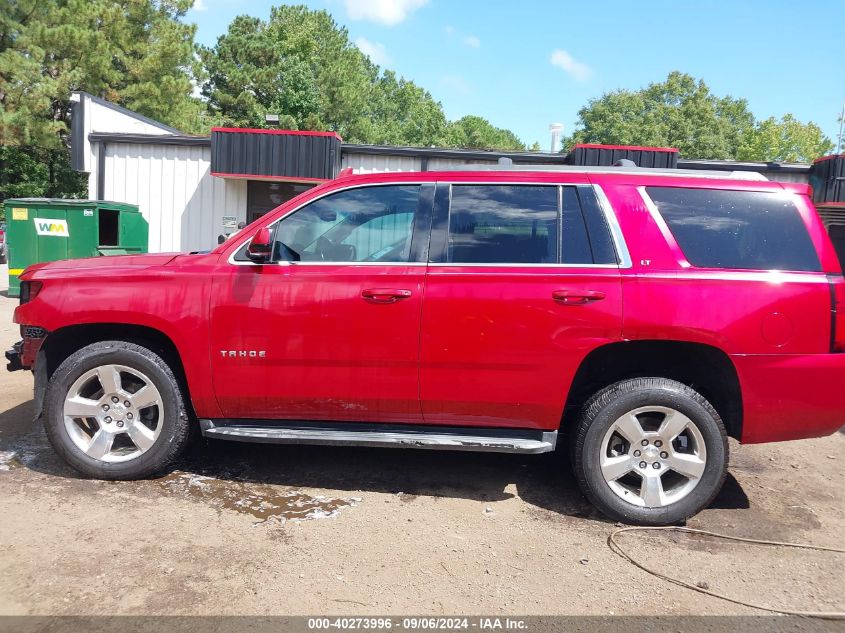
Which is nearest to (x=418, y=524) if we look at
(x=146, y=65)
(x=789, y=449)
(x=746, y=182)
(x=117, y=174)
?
(x=746, y=182)

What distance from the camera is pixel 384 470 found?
177 inches

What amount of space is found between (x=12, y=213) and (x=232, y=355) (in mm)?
10049

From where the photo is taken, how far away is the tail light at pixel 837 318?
3.54m

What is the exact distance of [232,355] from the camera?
384cm

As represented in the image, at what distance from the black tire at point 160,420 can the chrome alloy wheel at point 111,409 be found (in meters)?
0.03

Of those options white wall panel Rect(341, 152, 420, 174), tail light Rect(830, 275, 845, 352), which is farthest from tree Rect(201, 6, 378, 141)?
tail light Rect(830, 275, 845, 352)

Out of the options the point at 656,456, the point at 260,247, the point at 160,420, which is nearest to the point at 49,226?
the point at 160,420

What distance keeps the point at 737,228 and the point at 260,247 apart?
Result: 274 cm

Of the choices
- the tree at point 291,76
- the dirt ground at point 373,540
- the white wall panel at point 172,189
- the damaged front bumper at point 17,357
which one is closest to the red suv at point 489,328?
the damaged front bumper at point 17,357

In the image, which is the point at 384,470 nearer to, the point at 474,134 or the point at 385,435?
the point at 385,435

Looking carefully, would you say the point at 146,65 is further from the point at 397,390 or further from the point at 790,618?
the point at 790,618

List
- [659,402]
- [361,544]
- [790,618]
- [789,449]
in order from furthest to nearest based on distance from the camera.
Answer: [789,449]
[659,402]
[361,544]
[790,618]

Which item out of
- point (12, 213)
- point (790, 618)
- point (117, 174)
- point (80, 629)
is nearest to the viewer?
point (80, 629)

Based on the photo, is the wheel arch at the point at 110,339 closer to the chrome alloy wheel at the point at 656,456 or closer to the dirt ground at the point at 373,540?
the dirt ground at the point at 373,540
